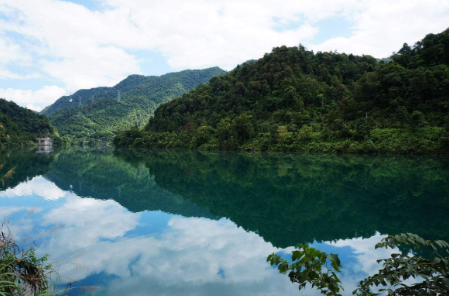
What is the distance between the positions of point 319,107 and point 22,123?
99.1m

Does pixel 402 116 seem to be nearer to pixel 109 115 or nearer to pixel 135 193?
pixel 135 193

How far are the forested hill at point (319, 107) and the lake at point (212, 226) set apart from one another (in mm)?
19806

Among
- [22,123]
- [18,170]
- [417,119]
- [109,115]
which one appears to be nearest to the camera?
[18,170]

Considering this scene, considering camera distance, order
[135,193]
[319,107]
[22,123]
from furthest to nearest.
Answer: [22,123] < [319,107] < [135,193]

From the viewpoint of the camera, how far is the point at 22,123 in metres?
91.6

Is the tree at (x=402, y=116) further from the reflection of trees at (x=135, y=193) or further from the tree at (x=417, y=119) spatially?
the reflection of trees at (x=135, y=193)

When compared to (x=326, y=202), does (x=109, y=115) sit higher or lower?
higher

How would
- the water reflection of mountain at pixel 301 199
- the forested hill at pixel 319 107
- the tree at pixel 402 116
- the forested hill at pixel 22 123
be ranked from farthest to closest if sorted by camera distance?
the forested hill at pixel 22 123, the tree at pixel 402 116, the forested hill at pixel 319 107, the water reflection of mountain at pixel 301 199

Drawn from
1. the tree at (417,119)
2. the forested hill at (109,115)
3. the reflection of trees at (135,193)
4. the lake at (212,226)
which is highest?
the forested hill at (109,115)

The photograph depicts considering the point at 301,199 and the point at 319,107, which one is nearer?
the point at 301,199

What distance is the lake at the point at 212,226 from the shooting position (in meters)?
4.68

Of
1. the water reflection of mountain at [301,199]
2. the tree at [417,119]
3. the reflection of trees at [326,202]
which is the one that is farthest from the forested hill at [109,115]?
the reflection of trees at [326,202]

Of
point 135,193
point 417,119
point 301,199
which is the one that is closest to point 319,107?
point 417,119

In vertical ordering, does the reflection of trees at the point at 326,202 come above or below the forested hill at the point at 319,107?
below
